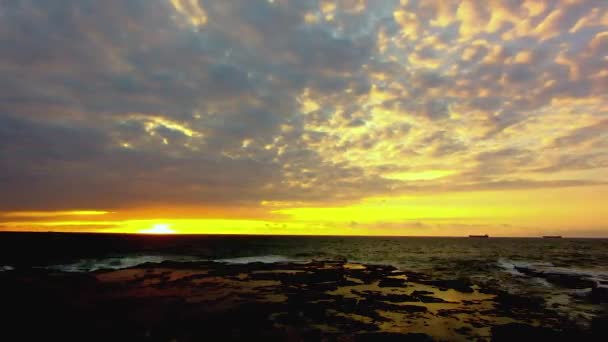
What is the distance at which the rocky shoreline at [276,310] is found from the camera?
709 inches

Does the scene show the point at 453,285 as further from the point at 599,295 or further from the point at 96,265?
the point at 96,265

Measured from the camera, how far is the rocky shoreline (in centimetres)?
1802

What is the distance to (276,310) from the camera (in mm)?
23594

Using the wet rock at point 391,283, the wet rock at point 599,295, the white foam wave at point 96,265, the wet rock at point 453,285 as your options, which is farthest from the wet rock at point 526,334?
the white foam wave at point 96,265

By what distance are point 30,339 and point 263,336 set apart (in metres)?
10.8

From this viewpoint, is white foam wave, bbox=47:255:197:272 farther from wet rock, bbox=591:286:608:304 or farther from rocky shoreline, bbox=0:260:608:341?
wet rock, bbox=591:286:608:304

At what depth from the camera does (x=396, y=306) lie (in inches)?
987

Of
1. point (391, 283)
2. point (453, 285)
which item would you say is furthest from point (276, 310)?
point (453, 285)

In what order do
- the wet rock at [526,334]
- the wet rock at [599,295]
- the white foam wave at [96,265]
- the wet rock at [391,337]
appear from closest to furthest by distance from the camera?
the wet rock at [391,337], the wet rock at [526,334], the wet rock at [599,295], the white foam wave at [96,265]

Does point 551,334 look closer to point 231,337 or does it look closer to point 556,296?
point 556,296

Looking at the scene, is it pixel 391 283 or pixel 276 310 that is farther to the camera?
pixel 391 283

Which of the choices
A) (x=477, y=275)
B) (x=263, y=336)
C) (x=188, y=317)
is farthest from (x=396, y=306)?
(x=477, y=275)

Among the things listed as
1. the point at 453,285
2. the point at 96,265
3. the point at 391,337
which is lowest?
the point at 391,337

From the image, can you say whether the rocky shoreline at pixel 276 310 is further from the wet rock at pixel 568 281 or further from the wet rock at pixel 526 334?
the wet rock at pixel 568 281
